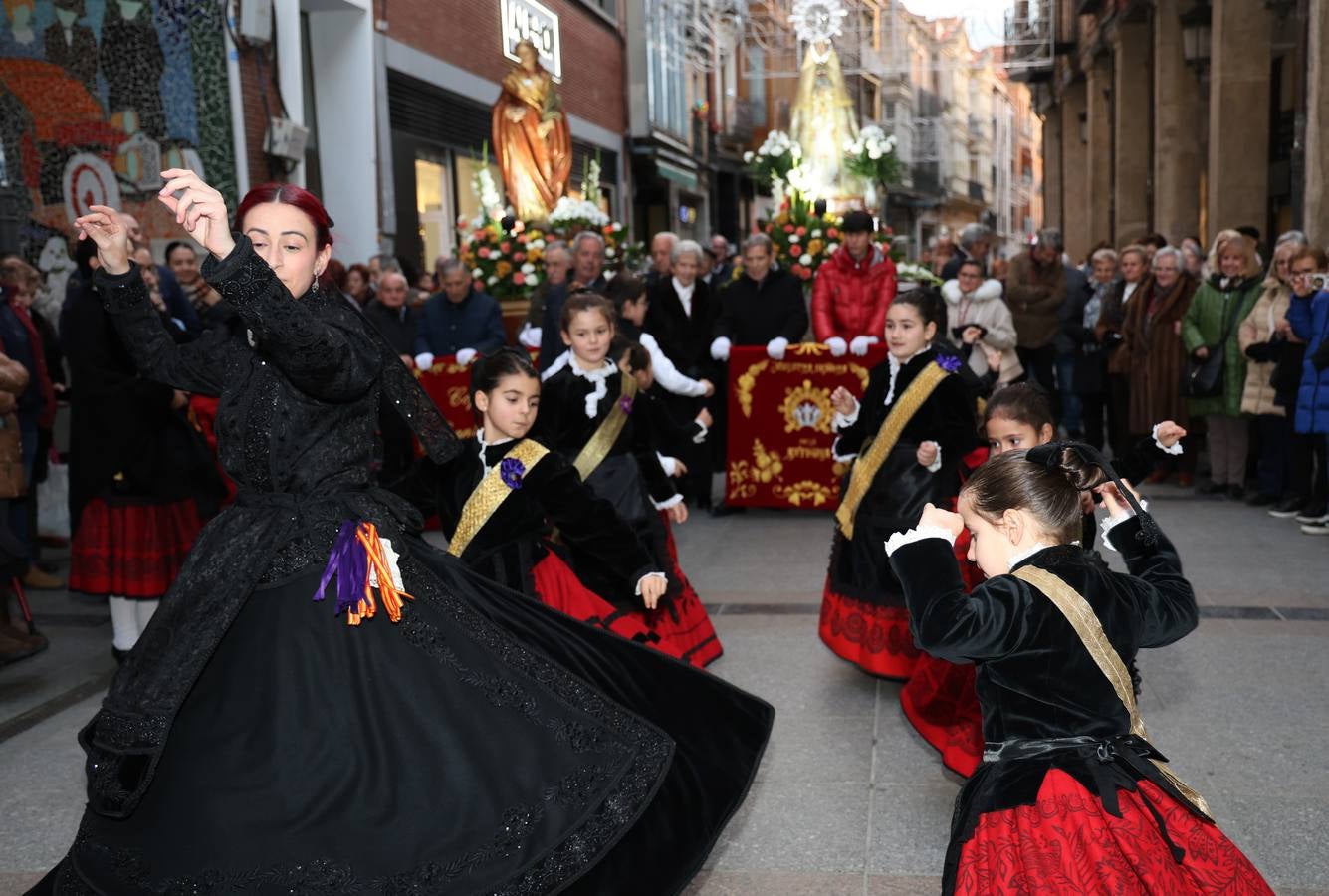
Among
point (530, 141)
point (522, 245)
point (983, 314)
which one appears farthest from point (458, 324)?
point (983, 314)

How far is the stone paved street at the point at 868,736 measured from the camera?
3.71 m

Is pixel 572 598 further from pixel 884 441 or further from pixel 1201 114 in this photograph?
pixel 1201 114

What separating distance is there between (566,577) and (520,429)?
0.69 metres

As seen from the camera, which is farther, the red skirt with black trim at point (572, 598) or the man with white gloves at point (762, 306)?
the man with white gloves at point (762, 306)

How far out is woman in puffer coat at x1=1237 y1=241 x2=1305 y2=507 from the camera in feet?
27.9

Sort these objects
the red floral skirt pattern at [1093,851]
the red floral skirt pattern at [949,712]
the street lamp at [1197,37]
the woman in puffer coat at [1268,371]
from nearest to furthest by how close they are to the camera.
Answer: the red floral skirt pattern at [1093,851] → the red floral skirt pattern at [949,712] → the woman in puffer coat at [1268,371] → the street lamp at [1197,37]

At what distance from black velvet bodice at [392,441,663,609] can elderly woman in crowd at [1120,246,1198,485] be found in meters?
6.60

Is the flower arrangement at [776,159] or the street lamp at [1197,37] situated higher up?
the street lamp at [1197,37]

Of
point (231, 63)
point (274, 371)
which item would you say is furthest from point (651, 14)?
point (274, 371)

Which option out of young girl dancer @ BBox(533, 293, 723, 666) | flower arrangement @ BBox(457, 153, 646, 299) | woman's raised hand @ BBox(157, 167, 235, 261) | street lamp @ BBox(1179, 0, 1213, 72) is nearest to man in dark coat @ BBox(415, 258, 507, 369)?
flower arrangement @ BBox(457, 153, 646, 299)

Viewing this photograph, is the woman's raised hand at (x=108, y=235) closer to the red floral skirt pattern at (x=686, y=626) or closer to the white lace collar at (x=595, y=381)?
the white lace collar at (x=595, y=381)

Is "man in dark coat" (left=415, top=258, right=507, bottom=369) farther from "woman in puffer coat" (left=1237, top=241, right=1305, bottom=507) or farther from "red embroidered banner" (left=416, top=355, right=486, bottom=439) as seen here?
"woman in puffer coat" (left=1237, top=241, right=1305, bottom=507)

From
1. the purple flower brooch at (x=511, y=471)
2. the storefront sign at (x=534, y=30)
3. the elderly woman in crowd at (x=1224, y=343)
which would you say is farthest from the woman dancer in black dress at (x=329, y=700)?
the storefront sign at (x=534, y=30)

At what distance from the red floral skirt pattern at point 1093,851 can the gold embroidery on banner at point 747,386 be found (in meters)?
6.86
